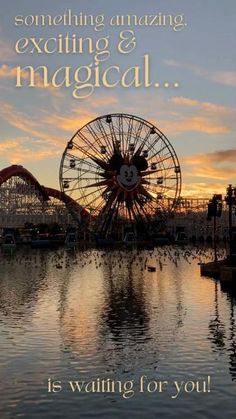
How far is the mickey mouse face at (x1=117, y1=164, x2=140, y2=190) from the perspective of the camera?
371 ft

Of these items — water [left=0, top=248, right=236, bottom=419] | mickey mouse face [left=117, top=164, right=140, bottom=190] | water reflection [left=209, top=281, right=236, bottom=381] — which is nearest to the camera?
water [left=0, top=248, right=236, bottom=419]

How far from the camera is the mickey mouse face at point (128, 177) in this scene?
112938mm

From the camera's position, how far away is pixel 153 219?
120 meters

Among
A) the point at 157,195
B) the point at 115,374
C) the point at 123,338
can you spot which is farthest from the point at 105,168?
the point at 115,374

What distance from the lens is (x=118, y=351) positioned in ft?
93.4

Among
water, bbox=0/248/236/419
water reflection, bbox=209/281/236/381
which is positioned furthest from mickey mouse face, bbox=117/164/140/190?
water reflection, bbox=209/281/236/381

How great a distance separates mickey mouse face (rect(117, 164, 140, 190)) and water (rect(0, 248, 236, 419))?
5879 cm

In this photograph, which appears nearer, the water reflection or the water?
the water

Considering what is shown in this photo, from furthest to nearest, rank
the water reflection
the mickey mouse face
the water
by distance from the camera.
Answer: the mickey mouse face
the water reflection
the water

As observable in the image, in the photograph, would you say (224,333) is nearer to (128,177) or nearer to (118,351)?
(118,351)

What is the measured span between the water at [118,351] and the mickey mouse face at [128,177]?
5879cm

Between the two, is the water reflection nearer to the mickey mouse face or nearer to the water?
the water

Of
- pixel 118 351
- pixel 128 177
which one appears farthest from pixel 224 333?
pixel 128 177

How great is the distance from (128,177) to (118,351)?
280ft
